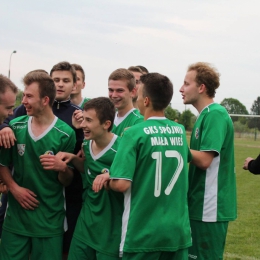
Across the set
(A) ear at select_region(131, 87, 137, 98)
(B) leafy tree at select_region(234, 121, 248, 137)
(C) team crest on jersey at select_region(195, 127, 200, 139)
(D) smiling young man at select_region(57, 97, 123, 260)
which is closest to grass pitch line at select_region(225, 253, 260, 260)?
(C) team crest on jersey at select_region(195, 127, 200, 139)

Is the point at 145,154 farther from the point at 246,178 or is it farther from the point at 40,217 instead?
the point at 246,178

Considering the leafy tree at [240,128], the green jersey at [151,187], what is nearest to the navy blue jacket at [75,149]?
the green jersey at [151,187]

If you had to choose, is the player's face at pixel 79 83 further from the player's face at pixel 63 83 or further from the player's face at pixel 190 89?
the player's face at pixel 190 89

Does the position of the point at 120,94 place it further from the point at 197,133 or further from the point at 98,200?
the point at 98,200

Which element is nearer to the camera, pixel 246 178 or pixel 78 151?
pixel 78 151

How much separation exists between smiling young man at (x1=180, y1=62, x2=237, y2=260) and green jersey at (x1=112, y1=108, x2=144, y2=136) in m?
0.55

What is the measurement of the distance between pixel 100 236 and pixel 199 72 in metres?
1.75

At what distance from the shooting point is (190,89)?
4.50m

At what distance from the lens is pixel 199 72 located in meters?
4.49

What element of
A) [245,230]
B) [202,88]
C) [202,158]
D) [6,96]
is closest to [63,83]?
[6,96]

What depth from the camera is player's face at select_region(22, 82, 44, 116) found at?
409 cm

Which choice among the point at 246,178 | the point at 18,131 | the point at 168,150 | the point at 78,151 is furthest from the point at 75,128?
the point at 246,178

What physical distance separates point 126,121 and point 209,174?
989 mm

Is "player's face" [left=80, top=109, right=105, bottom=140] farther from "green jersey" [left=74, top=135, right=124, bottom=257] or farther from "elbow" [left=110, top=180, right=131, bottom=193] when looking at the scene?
"elbow" [left=110, top=180, right=131, bottom=193]
